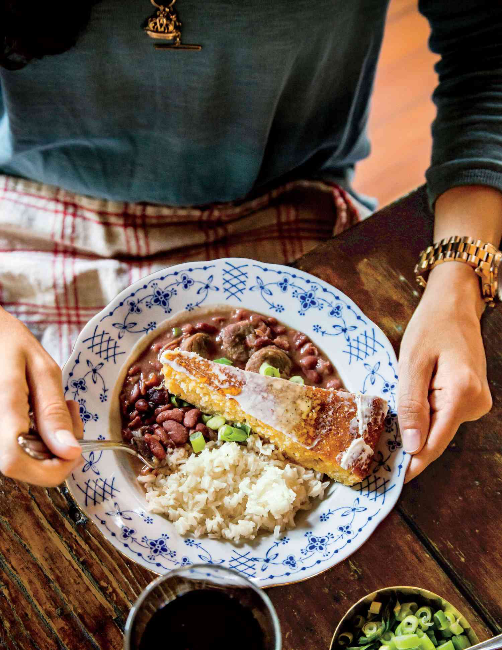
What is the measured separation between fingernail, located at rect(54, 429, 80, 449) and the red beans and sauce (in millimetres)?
364

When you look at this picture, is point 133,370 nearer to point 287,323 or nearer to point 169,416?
point 169,416

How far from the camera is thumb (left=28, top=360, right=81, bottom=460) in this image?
47.9 inches

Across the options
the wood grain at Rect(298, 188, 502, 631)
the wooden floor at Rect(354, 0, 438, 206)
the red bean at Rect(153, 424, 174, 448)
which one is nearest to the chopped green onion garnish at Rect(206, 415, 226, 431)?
the red bean at Rect(153, 424, 174, 448)

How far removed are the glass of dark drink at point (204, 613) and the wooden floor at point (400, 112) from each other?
3049mm

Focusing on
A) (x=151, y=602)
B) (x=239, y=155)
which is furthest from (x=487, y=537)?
(x=239, y=155)

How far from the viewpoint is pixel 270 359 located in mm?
1697

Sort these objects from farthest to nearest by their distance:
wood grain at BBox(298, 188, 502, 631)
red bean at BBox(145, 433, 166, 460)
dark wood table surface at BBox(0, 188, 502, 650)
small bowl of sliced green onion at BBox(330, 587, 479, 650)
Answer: red bean at BBox(145, 433, 166, 460)
wood grain at BBox(298, 188, 502, 631)
dark wood table surface at BBox(0, 188, 502, 650)
small bowl of sliced green onion at BBox(330, 587, 479, 650)

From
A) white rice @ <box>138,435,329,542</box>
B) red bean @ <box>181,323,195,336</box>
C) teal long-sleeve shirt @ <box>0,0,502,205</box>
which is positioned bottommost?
white rice @ <box>138,435,329,542</box>

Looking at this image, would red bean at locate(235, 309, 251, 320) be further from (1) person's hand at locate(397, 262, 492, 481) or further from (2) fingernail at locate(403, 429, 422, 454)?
(2) fingernail at locate(403, 429, 422, 454)

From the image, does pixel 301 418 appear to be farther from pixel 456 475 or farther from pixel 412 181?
pixel 412 181

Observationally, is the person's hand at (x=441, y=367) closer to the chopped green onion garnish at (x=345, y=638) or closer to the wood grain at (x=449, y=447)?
the wood grain at (x=449, y=447)

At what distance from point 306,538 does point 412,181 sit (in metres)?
2.98

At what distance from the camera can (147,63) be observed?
1.73m

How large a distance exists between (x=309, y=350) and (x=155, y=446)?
1.74ft
